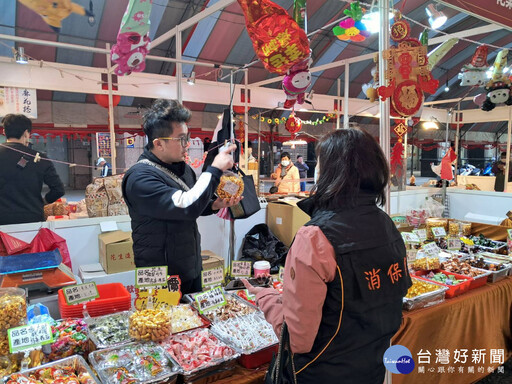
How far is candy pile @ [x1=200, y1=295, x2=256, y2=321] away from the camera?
167cm

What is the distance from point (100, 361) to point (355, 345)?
85 centimetres

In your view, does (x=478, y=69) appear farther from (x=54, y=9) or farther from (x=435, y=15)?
(x=54, y=9)

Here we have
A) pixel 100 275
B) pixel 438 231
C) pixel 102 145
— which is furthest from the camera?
pixel 102 145

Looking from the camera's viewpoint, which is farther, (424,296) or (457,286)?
(457,286)

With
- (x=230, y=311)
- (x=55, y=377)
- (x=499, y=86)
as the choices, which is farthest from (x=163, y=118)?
(x=499, y=86)

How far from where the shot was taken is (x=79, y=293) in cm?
159

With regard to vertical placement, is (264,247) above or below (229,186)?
below

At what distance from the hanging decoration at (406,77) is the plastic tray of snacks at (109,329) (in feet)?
5.08

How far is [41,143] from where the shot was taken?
1390cm

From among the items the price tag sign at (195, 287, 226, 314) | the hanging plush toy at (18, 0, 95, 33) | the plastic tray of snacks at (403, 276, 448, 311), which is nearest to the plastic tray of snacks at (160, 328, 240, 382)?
the price tag sign at (195, 287, 226, 314)

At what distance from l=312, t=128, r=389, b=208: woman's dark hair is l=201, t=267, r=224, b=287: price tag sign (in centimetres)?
82

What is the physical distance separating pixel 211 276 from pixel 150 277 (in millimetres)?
317

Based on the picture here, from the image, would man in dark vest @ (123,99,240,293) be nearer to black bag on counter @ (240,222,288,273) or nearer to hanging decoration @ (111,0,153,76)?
hanging decoration @ (111,0,153,76)

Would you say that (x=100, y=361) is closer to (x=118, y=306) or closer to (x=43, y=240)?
(x=118, y=306)
